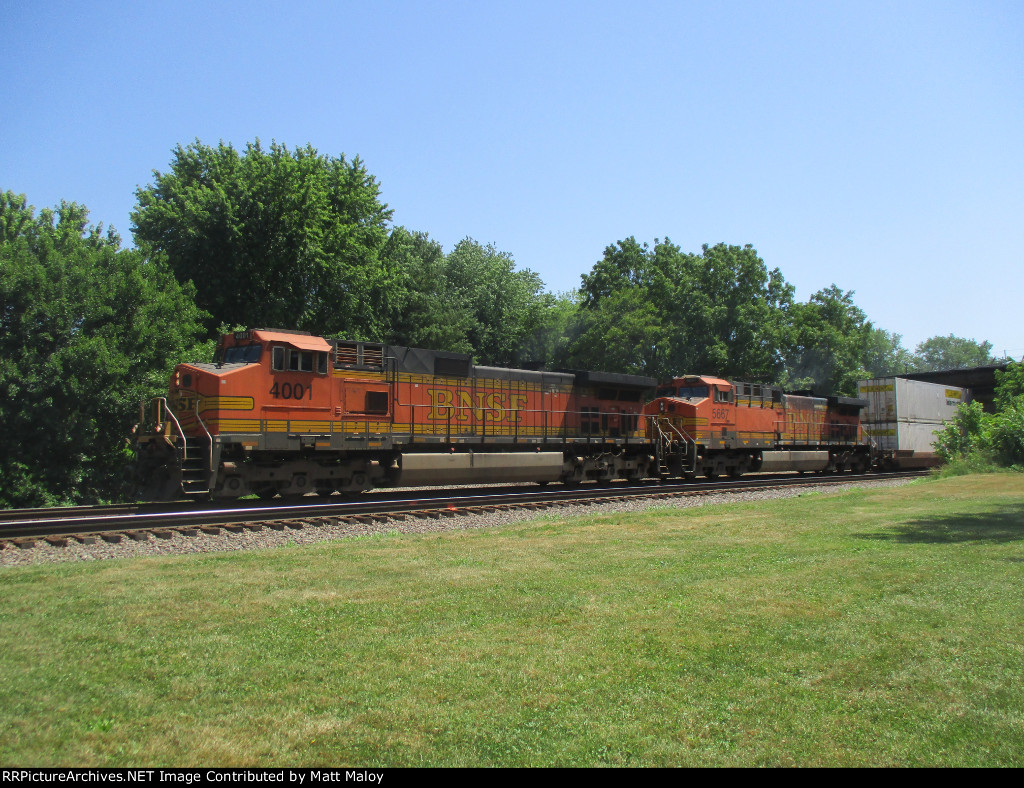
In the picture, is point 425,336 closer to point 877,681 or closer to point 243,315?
point 243,315

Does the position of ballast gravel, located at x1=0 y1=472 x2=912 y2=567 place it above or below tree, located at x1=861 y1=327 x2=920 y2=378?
below

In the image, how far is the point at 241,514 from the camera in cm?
1337

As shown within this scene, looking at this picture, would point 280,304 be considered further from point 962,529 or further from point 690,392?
point 962,529

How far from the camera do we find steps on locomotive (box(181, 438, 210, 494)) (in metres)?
14.2

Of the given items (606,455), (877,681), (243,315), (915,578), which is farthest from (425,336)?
(877,681)

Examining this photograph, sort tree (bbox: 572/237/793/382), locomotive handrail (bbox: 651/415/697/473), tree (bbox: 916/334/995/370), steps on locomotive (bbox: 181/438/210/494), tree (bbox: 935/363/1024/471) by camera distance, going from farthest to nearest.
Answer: tree (bbox: 916/334/995/370) → tree (bbox: 572/237/793/382) → tree (bbox: 935/363/1024/471) → locomotive handrail (bbox: 651/415/697/473) → steps on locomotive (bbox: 181/438/210/494)

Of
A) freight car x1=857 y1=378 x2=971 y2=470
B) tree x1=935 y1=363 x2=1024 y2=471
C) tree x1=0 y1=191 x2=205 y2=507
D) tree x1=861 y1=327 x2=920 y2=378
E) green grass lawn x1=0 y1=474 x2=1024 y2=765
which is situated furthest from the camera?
tree x1=861 y1=327 x2=920 y2=378

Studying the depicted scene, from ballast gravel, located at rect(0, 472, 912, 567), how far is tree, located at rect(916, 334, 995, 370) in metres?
156

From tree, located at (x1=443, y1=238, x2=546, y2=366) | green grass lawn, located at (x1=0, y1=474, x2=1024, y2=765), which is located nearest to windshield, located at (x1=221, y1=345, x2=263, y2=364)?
green grass lawn, located at (x1=0, y1=474, x2=1024, y2=765)

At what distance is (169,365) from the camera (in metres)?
21.0

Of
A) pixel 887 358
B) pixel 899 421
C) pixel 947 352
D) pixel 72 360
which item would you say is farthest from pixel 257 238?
pixel 947 352

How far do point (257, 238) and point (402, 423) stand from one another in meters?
13.8

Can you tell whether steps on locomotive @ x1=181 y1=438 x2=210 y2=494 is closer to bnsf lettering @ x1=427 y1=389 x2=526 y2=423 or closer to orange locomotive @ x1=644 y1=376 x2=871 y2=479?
bnsf lettering @ x1=427 y1=389 x2=526 y2=423
